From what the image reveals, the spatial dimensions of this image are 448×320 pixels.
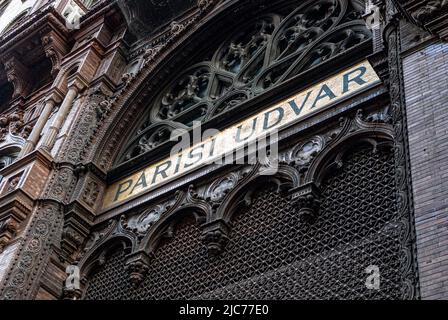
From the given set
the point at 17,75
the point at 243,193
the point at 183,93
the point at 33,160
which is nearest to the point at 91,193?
the point at 33,160

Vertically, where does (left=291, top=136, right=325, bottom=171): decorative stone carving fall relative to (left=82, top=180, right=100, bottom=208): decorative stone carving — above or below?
below

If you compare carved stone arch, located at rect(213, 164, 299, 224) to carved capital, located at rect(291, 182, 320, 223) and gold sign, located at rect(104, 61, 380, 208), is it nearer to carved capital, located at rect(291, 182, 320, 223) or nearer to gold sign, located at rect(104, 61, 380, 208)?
carved capital, located at rect(291, 182, 320, 223)

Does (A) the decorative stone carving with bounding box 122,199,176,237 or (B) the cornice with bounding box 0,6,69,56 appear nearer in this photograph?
(A) the decorative stone carving with bounding box 122,199,176,237

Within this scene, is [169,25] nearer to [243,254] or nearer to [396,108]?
[243,254]

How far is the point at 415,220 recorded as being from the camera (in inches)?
249

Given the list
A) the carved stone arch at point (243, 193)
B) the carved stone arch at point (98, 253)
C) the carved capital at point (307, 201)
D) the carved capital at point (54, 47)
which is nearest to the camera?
the carved capital at point (307, 201)

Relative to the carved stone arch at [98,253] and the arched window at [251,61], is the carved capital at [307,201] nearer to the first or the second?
the arched window at [251,61]

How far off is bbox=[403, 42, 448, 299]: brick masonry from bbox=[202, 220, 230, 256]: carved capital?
3240 mm

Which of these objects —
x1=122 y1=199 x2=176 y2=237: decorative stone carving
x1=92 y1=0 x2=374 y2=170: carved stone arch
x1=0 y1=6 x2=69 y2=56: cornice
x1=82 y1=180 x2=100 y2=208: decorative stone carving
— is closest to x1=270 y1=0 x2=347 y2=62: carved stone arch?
x1=92 y1=0 x2=374 y2=170: carved stone arch

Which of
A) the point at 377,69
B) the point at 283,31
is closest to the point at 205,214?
the point at 377,69

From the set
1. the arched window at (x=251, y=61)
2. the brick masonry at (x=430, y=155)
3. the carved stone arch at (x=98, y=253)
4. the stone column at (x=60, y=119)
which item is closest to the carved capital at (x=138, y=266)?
the carved stone arch at (x=98, y=253)

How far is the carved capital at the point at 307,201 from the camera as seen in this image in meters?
8.75

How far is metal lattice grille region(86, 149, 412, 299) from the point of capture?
7777mm

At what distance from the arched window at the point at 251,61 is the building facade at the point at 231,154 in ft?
0.11
